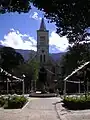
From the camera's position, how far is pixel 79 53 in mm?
22469

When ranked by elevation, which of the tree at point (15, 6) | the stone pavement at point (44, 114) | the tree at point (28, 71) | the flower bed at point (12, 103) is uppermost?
the tree at point (28, 71)

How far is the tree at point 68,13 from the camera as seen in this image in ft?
43.0

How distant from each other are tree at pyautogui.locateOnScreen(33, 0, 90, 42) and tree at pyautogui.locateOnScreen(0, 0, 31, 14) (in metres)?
0.45

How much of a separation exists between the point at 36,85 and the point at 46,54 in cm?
2760

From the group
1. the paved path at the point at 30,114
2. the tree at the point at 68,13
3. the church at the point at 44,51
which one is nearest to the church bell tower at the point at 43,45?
the church at the point at 44,51

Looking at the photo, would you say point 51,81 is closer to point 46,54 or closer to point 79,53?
point 46,54

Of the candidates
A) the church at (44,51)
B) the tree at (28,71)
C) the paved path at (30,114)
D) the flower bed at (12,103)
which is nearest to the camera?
the paved path at (30,114)

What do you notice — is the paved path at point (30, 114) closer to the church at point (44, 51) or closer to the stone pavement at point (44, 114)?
the stone pavement at point (44, 114)

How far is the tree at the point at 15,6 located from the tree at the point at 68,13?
0.45 metres

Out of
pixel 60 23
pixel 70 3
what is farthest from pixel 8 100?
pixel 70 3

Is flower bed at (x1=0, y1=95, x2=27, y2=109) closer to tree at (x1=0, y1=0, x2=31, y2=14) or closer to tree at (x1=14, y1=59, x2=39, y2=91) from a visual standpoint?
tree at (x1=0, y1=0, x2=31, y2=14)

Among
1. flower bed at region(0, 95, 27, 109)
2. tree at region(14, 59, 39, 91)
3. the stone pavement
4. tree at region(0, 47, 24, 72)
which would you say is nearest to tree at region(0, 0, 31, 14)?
the stone pavement

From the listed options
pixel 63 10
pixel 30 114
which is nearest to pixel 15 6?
pixel 63 10

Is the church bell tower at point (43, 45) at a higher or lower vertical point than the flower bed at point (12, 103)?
higher
